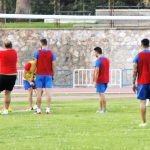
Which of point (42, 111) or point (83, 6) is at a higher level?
point (83, 6)

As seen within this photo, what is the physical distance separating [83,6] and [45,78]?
115 feet

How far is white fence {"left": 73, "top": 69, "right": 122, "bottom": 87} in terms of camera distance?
138 feet

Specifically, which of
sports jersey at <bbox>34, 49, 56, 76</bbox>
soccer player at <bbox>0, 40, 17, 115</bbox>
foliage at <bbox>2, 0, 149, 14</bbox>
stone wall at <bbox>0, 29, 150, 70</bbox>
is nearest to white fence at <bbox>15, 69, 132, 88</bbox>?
stone wall at <bbox>0, 29, 150, 70</bbox>

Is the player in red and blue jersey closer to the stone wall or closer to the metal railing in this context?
the metal railing

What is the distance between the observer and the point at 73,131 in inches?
643

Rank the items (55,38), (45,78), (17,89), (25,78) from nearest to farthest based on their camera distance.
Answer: (45,78) → (25,78) → (17,89) → (55,38)

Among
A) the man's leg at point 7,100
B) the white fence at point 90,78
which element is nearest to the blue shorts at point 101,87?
the man's leg at point 7,100

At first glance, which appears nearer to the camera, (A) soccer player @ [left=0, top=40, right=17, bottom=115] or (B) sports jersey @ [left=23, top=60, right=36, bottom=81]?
(A) soccer player @ [left=0, top=40, right=17, bottom=115]

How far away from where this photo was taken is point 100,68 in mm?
22500

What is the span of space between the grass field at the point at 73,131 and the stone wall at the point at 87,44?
2200 centimetres

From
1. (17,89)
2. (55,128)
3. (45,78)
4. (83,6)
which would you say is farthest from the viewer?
(83,6)

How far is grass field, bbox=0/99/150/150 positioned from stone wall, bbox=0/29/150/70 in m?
22.0

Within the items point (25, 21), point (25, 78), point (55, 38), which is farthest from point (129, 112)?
point (25, 21)

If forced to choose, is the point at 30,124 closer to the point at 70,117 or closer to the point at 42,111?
the point at 70,117
